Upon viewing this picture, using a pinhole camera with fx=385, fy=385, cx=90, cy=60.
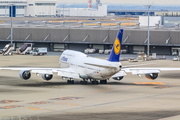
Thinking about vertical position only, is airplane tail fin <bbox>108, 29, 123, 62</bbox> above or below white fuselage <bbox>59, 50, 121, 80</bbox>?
above

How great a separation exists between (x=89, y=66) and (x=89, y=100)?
12.6m

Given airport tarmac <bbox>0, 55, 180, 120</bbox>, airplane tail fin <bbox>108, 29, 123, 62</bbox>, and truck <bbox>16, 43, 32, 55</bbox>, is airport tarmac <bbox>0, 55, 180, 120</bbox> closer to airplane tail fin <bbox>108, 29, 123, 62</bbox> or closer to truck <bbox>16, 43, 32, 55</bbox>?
airplane tail fin <bbox>108, 29, 123, 62</bbox>

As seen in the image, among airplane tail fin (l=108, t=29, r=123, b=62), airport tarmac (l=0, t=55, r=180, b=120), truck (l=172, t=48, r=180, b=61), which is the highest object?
airplane tail fin (l=108, t=29, r=123, b=62)

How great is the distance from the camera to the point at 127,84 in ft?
196

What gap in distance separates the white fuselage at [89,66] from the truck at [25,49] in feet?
199

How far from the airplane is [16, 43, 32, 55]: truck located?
199 feet

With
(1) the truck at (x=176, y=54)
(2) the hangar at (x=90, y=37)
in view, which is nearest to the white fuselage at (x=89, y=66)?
(1) the truck at (x=176, y=54)

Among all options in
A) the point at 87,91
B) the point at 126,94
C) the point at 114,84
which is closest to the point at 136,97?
the point at 126,94

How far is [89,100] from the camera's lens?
44156mm

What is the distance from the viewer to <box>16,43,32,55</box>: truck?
124m

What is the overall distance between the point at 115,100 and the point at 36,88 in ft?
48.6

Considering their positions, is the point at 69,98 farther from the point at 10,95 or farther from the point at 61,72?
the point at 61,72

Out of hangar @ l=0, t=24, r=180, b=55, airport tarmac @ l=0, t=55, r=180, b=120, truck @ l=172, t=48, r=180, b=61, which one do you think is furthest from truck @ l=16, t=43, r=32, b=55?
airport tarmac @ l=0, t=55, r=180, b=120

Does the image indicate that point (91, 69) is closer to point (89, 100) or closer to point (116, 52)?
point (116, 52)
